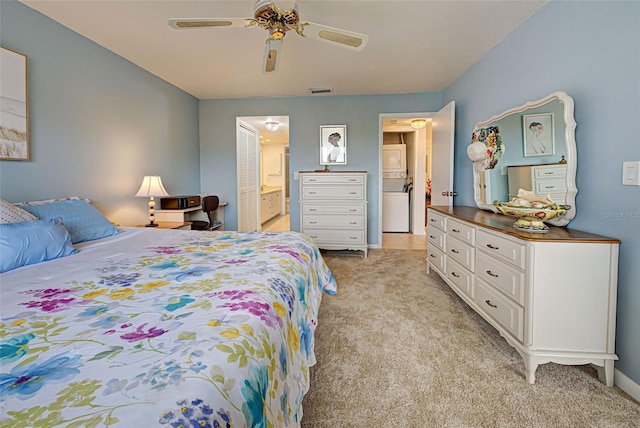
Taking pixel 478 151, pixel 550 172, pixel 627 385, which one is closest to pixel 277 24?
pixel 550 172

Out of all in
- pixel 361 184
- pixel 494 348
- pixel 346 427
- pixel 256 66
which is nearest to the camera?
pixel 346 427

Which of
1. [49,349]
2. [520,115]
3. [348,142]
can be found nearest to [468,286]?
[520,115]

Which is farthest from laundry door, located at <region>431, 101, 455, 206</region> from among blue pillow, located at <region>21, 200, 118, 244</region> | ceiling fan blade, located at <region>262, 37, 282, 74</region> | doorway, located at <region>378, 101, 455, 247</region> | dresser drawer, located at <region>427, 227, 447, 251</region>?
blue pillow, located at <region>21, 200, 118, 244</region>

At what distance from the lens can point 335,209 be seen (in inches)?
165

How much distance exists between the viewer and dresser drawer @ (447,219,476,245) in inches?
88.1

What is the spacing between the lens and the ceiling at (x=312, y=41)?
225cm

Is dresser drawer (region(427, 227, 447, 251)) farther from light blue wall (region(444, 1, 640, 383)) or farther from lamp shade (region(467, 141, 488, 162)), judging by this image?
light blue wall (region(444, 1, 640, 383))

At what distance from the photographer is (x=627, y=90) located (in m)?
1.56

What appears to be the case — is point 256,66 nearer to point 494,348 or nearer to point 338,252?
point 338,252

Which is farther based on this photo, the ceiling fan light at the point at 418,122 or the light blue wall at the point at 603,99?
the ceiling fan light at the point at 418,122

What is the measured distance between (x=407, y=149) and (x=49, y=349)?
6.77 metres

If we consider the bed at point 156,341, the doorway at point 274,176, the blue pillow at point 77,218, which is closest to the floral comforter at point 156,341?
the bed at point 156,341

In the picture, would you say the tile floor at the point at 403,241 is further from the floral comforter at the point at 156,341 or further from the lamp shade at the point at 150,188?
the floral comforter at the point at 156,341

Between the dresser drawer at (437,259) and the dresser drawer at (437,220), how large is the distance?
0.83 ft
